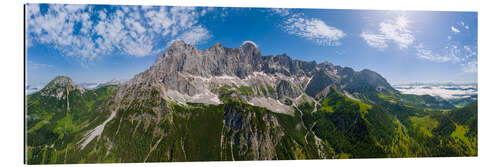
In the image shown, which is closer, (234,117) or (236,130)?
(236,130)

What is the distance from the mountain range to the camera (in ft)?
30.2

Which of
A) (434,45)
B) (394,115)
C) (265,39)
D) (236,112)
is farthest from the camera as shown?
(236,112)

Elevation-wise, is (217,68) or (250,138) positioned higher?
(217,68)

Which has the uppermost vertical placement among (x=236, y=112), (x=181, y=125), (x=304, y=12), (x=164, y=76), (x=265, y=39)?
(x=304, y=12)

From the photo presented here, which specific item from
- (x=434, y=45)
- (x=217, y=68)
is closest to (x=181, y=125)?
(x=217, y=68)

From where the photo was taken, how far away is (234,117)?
19281 mm

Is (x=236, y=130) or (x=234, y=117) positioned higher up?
(x=234, y=117)

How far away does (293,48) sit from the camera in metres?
10.5

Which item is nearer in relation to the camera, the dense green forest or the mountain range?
the dense green forest

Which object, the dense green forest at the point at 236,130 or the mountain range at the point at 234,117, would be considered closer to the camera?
the dense green forest at the point at 236,130

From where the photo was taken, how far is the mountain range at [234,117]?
920 centimetres

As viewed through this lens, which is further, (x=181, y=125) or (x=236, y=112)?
(x=236, y=112)
